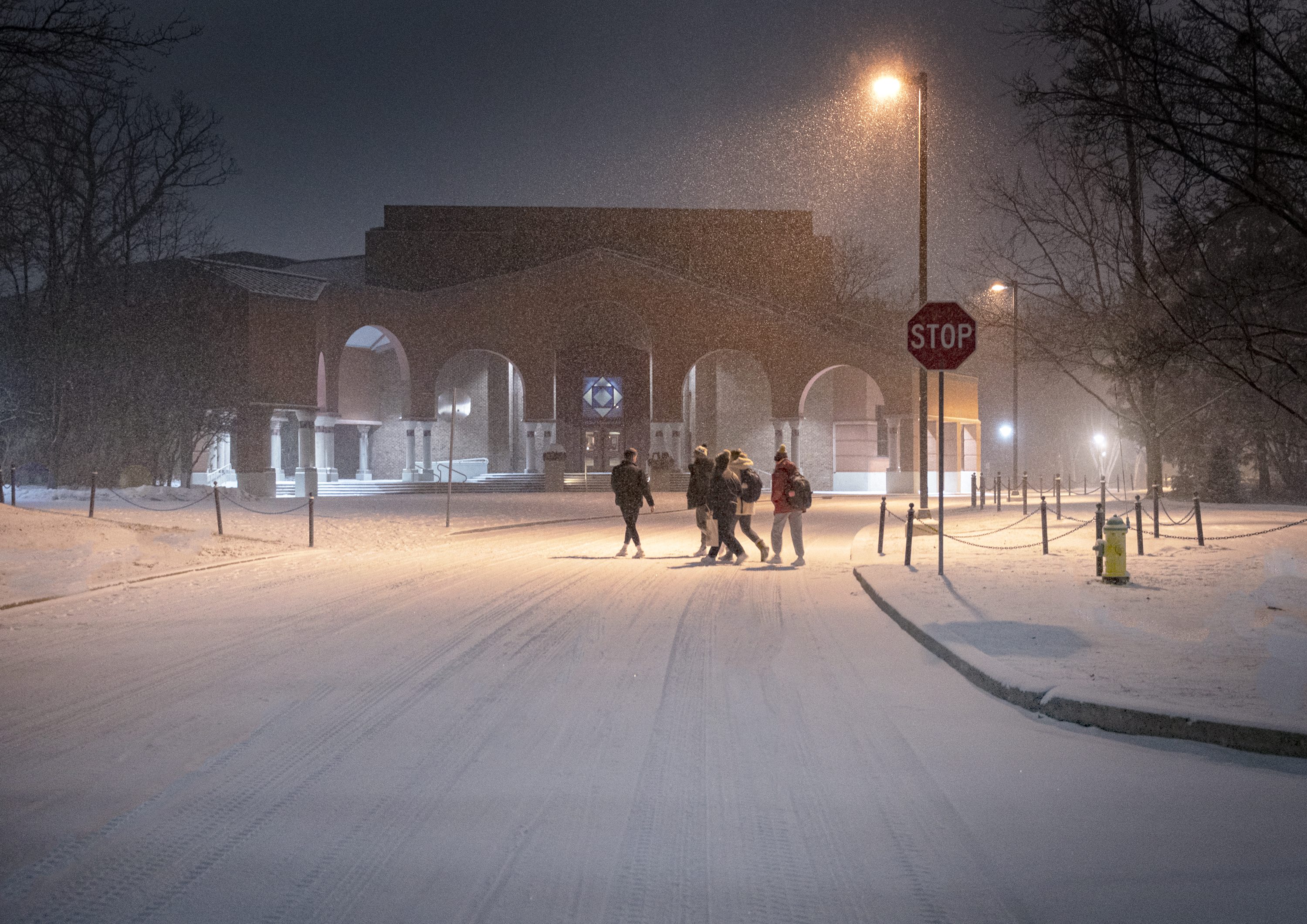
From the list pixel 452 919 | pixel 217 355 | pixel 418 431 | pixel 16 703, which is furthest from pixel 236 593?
pixel 418 431

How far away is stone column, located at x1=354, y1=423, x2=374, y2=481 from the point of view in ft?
165

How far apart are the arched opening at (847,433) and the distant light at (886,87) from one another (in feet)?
108

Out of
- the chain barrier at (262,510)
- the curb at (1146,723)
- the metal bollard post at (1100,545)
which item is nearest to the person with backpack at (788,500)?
the metal bollard post at (1100,545)

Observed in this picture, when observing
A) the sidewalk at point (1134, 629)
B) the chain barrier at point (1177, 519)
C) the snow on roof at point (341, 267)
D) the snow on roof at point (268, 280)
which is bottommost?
the sidewalk at point (1134, 629)

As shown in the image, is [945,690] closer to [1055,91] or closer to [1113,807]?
[1113,807]

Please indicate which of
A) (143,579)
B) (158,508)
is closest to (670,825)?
(143,579)

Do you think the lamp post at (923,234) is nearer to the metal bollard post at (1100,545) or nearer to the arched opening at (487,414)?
the metal bollard post at (1100,545)

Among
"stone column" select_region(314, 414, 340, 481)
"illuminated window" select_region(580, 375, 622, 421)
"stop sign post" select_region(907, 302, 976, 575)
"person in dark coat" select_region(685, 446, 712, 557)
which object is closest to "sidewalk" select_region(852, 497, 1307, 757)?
"stop sign post" select_region(907, 302, 976, 575)

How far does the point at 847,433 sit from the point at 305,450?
83.2 ft

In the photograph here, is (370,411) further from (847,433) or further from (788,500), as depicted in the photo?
(788,500)

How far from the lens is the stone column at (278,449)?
155ft

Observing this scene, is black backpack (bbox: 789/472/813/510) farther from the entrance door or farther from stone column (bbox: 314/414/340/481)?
the entrance door

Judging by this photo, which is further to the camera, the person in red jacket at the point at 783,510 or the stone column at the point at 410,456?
the stone column at the point at 410,456

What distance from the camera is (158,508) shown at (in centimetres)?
2867
